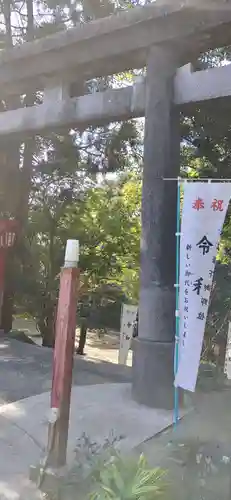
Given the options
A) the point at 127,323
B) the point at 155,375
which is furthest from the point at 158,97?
the point at 127,323

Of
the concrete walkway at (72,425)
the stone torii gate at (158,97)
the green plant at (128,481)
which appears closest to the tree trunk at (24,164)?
the stone torii gate at (158,97)

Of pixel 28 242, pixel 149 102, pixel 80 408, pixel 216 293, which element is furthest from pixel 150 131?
pixel 28 242

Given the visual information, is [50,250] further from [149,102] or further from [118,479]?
[118,479]

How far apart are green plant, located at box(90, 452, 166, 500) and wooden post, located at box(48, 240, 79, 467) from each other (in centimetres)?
51

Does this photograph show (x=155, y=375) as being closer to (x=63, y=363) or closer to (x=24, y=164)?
(x=63, y=363)

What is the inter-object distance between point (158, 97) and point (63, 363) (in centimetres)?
291

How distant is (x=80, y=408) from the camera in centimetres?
496

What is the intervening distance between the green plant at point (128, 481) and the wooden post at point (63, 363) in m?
0.51

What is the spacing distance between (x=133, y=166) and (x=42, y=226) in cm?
239

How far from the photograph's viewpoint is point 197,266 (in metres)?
3.91

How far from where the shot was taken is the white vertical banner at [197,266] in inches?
152

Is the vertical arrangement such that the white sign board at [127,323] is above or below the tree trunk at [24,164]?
below

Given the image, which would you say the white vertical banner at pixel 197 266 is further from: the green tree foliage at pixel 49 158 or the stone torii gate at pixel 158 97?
the green tree foliage at pixel 49 158

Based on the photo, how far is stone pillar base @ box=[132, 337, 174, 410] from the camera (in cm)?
500
